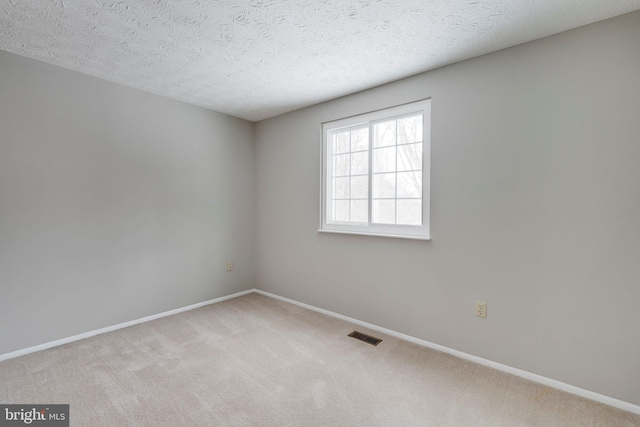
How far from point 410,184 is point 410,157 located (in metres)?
0.25

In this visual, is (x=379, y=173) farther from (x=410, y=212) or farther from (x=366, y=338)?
(x=366, y=338)

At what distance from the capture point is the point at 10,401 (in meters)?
1.72

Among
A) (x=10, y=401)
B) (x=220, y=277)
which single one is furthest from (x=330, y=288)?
Answer: (x=10, y=401)

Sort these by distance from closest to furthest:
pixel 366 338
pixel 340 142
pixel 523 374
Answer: pixel 523 374 < pixel 366 338 < pixel 340 142

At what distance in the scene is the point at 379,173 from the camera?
9.41ft

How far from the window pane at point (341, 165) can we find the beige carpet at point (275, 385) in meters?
1.70

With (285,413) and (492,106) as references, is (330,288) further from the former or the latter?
(492,106)

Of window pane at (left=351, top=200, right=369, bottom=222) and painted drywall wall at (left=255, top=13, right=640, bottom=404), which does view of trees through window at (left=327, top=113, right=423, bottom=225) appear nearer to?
window pane at (left=351, top=200, right=369, bottom=222)

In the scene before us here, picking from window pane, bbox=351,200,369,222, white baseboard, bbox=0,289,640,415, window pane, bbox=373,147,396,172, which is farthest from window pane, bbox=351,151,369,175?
white baseboard, bbox=0,289,640,415

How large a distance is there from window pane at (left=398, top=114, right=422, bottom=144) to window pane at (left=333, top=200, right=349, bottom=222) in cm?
89

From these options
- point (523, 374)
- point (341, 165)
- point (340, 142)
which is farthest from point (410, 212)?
point (523, 374)

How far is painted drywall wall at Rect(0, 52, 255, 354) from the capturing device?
2.27m

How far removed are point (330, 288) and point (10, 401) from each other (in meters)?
2.48

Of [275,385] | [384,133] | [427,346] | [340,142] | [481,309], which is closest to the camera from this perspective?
[275,385]
